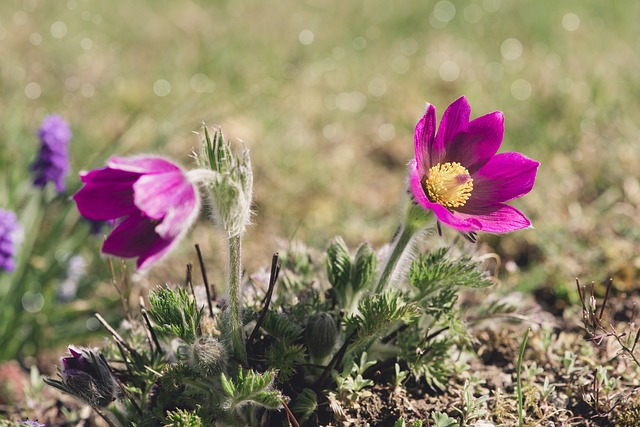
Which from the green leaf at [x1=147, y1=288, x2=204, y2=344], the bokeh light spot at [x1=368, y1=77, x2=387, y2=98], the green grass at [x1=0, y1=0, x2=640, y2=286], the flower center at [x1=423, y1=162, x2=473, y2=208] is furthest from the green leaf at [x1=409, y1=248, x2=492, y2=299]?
the bokeh light spot at [x1=368, y1=77, x2=387, y2=98]

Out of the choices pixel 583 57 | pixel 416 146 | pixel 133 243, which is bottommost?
pixel 133 243

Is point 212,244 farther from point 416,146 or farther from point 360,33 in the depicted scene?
point 360,33

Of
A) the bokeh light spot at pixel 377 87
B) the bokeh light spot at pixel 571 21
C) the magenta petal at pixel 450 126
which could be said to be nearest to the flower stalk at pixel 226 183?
the magenta petal at pixel 450 126

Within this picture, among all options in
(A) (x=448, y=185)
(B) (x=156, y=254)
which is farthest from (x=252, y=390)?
(A) (x=448, y=185)

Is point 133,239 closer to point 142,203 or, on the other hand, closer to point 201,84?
point 142,203

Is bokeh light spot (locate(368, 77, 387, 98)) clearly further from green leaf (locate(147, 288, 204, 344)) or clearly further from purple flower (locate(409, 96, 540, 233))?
green leaf (locate(147, 288, 204, 344))

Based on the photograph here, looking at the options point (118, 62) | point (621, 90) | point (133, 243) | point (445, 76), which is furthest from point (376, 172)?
point (133, 243)
